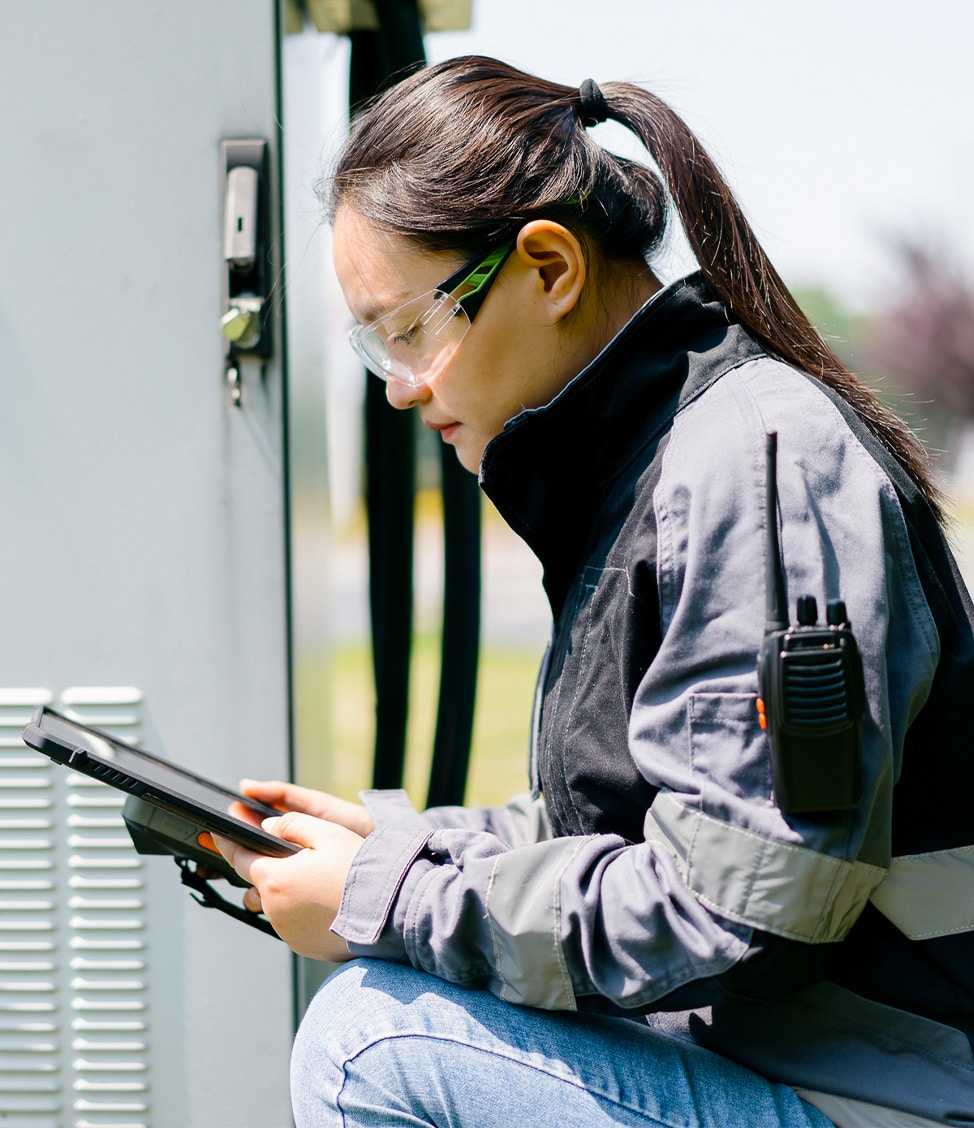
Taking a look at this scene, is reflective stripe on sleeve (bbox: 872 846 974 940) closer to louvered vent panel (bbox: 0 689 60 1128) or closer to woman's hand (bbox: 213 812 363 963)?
woman's hand (bbox: 213 812 363 963)

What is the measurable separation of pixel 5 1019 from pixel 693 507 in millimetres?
1131

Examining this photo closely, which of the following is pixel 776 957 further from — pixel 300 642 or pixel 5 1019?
pixel 5 1019

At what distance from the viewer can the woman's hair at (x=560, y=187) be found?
1098 mm

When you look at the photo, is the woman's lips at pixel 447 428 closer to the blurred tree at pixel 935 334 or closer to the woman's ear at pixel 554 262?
the woman's ear at pixel 554 262

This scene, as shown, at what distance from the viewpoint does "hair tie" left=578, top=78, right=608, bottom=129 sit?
1173 mm

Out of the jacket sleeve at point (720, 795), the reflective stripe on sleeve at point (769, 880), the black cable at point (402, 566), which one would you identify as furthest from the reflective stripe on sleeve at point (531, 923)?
the black cable at point (402, 566)

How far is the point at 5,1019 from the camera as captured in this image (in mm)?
1461

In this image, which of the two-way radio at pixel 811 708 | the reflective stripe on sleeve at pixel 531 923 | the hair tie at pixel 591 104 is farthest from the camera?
the hair tie at pixel 591 104

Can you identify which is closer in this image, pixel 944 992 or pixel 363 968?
pixel 944 992

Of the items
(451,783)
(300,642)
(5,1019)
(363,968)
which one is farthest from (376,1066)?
(451,783)

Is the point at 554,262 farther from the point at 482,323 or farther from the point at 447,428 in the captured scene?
the point at 447,428

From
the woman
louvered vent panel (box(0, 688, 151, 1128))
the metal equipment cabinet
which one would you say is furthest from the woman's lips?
louvered vent panel (box(0, 688, 151, 1128))

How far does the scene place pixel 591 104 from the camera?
3.86 feet

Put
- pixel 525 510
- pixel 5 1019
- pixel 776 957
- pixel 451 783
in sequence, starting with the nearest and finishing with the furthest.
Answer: pixel 776 957 < pixel 525 510 < pixel 5 1019 < pixel 451 783
